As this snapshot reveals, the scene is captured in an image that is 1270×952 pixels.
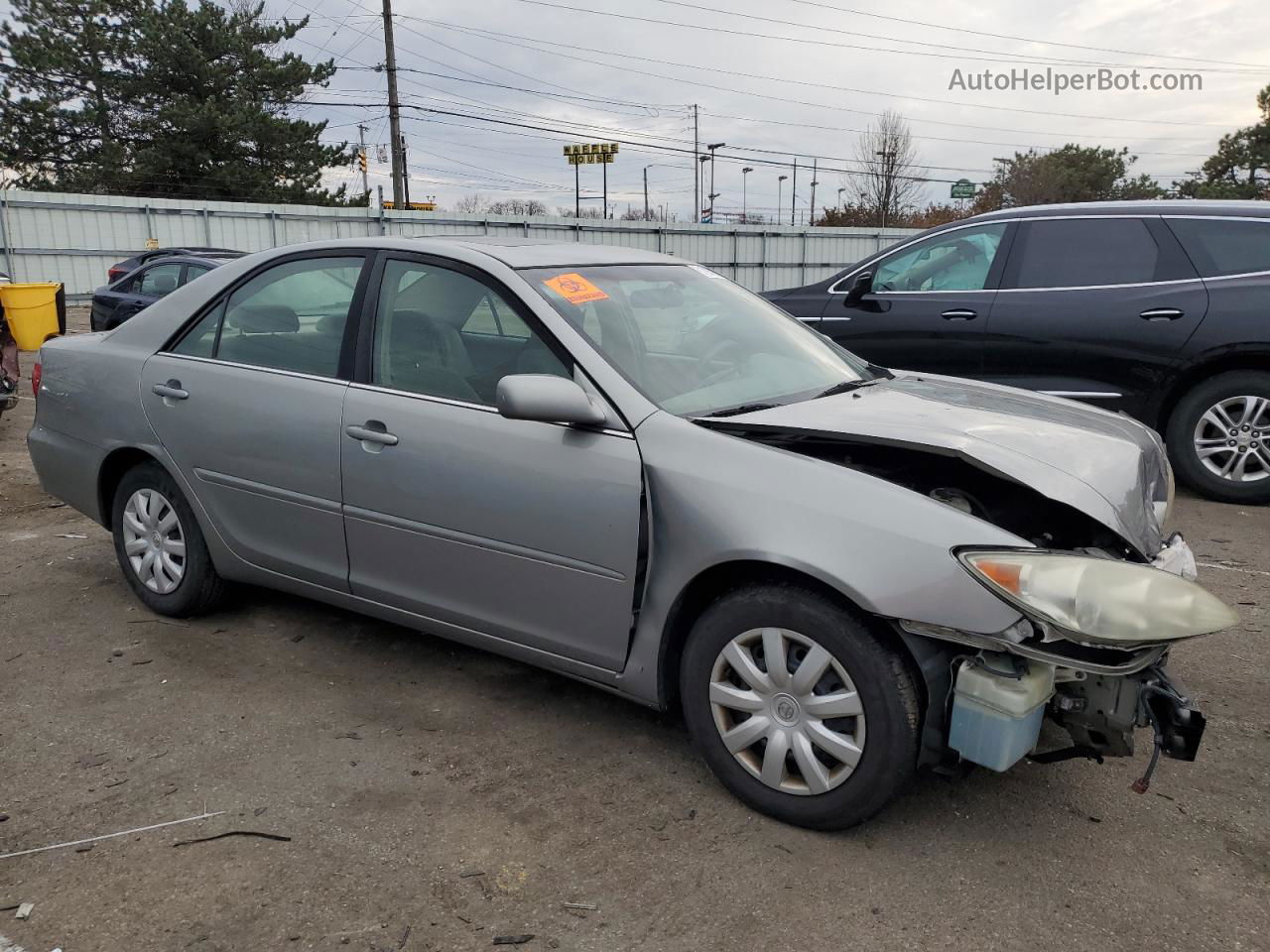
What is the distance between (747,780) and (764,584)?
0.56 m

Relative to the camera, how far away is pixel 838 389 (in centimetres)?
353

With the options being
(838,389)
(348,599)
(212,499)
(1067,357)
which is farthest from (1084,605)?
(1067,357)

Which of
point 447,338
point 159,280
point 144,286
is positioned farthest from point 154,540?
point 144,286

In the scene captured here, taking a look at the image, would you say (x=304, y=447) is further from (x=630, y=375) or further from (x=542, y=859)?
(x=542, y=859)

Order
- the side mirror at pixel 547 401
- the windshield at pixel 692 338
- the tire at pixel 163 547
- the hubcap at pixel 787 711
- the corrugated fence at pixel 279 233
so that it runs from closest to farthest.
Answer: the hubcap at pixel 787 711, the side mirror at pixel 547 401, the windshield at pixel 692 338, the tire at pixel 163 547, the corrugated fence at pixel 279 233

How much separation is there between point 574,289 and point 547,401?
2.12 ft

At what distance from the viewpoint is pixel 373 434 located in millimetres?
3432

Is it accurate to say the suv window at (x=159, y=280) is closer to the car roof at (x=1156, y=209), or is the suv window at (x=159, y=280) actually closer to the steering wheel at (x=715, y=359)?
the car roof at (x=1156, y=209)

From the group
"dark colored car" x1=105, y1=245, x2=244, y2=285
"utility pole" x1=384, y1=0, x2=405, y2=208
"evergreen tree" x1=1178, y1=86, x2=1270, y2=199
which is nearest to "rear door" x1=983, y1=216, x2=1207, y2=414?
"dark colored car" x1=105, y1=245, x2=244, y2=285

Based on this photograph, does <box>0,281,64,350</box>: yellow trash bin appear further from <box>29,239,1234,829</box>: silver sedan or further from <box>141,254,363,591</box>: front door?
<box>141,254,363,591</box>: front door

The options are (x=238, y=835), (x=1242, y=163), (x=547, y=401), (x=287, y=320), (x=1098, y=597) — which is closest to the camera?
(x=1098, y=597)

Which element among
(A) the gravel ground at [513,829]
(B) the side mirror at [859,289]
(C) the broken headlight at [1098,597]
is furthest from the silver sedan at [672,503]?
(B) the side mirror at [859,289]

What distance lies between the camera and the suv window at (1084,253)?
20.9 feet

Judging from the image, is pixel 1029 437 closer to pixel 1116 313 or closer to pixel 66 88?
pixel 1116 313
